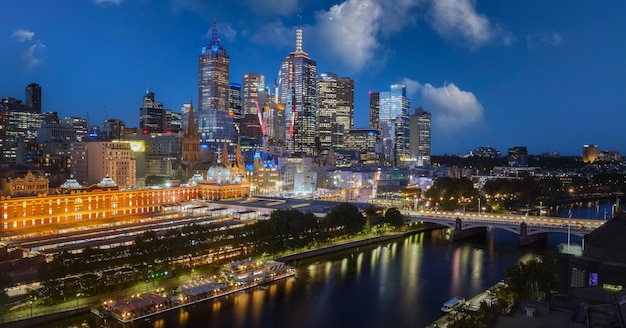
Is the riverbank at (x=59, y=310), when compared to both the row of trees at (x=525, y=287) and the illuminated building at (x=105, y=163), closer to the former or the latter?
the row of trees at (x=525, y=287)

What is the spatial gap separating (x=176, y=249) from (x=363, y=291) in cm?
1774

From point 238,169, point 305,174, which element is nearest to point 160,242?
point 238,169

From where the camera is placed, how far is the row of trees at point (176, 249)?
38344 mm

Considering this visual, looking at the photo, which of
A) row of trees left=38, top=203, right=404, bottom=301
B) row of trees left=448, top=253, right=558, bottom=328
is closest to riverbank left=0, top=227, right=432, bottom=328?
row of trees left=38, top=203, right=404, bottom=301

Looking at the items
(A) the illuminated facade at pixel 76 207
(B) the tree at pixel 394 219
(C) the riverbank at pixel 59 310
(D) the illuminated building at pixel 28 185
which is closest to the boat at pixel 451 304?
(C) the riverbank at pixel 59 310

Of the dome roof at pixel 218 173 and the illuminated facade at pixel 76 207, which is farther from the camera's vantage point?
the dome roof at pixel 218 173

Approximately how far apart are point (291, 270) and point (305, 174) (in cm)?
7321

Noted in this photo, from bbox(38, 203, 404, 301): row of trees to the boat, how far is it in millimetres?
20405

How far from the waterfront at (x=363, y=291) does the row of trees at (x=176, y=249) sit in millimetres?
2931

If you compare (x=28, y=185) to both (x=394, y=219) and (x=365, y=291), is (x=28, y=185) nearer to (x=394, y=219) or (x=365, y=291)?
(x=394, y=219)

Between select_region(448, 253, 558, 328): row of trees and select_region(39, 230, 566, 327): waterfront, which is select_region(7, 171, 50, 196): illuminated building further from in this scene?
select_region(448, 253, 558, 328): row of trees

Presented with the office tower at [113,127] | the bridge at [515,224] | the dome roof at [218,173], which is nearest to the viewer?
the bridge at [515,224]

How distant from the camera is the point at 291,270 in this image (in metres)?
50.2

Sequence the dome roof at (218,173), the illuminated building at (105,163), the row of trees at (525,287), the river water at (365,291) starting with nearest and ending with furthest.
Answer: the row of trees at (525,287), the river water at (365,291), the dome roof at (218,173), the illuminated building at (105,163)
